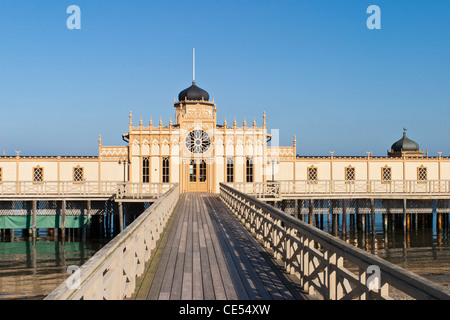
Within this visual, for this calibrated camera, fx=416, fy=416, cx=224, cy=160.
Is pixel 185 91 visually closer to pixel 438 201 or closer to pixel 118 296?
pixel 438 201

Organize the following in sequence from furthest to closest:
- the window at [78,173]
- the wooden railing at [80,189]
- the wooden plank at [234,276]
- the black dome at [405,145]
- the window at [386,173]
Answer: the black dome at [405,145], the window at [386,173], the window at [78,173], the wooden railing at [80,189], the wooden plank at [234,276]

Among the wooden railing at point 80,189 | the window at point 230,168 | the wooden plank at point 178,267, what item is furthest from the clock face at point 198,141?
the wooden plank at point 178,267

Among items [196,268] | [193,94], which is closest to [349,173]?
[193,94]

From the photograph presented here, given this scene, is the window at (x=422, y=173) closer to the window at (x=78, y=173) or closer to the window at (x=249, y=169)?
the window at (x=249, y=169)

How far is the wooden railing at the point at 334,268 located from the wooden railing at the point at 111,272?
9.45ft

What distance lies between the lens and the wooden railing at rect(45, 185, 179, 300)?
3994 millimetres

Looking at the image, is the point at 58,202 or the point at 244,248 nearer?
the point at 244,248

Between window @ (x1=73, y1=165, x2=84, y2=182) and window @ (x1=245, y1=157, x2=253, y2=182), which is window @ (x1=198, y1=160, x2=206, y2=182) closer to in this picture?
window @ (x1=245, y1=157, x2=253, y2=182)

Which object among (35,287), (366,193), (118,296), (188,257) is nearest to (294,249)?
(188,257)

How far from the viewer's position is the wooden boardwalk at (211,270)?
6.63 metres

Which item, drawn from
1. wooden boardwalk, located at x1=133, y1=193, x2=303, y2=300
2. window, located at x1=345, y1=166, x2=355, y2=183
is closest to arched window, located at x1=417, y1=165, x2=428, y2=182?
window, located at x1=345, y1=166, x2=355, y2=183

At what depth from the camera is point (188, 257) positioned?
9336mm

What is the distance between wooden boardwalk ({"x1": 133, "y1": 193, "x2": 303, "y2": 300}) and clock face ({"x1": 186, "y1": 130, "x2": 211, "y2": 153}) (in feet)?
56.8

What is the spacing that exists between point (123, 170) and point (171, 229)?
777 inches
